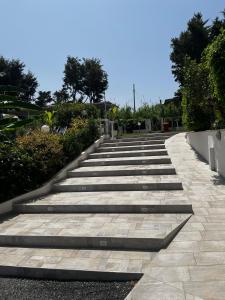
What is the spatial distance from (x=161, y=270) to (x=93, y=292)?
0.93 m

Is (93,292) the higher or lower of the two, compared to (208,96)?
lower

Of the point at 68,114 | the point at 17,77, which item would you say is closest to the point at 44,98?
the point at 17,77

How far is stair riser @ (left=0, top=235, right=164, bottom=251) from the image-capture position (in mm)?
5598

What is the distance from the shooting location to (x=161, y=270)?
15.1ft

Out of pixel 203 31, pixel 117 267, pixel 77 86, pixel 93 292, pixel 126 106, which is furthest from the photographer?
pixel 77 86

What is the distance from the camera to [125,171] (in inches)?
411

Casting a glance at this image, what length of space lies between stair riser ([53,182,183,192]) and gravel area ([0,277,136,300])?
4.25 metres

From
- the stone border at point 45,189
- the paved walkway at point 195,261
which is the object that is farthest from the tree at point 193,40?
the paved walkway at point 195,261

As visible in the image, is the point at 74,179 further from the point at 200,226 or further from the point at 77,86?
the point at 77,86

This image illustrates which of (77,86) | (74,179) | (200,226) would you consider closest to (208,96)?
(74,179)

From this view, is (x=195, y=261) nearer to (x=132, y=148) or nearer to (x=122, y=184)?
(x=122, y=184)

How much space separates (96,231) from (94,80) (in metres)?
43.4

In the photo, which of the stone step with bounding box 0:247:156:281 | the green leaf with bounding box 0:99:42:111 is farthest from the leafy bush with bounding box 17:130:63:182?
the stone step with bounding box 0:247:156:281

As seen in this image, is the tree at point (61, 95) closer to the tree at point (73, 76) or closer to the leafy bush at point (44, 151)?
the tree at point (73, 76)
